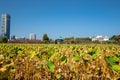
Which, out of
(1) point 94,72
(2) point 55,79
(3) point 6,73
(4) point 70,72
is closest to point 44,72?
(2) point 55,79

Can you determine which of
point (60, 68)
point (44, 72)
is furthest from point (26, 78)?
point (60, 68)

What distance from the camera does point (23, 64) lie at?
2.86 metres

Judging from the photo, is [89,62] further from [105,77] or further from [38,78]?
[38,78]

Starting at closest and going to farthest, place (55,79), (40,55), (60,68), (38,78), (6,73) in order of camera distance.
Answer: (6,73), (38,78), (55,79), (60,68), (40,55)

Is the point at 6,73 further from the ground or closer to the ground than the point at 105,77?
further from the ground

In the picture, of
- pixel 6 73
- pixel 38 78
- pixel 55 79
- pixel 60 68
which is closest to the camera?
pixel 6 73

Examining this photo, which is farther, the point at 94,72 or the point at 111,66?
the point at 94,72

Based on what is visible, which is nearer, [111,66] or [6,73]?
[6,73]

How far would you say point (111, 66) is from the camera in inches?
97.8

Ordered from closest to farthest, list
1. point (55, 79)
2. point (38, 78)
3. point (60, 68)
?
point (38, 78) → point (55, 79) → point (60, 68)

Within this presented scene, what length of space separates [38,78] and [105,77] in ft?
2.23

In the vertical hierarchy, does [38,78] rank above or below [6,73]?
below

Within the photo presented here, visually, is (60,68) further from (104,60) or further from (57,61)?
(104,60)

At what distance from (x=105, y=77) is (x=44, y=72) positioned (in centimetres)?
70
